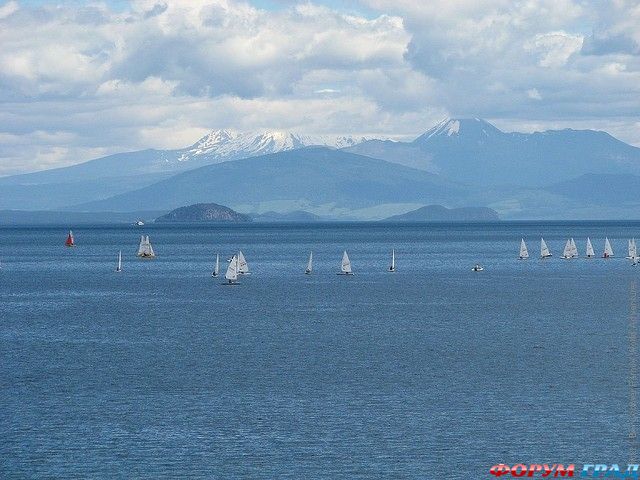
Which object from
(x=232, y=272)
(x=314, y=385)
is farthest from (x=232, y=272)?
(x=314, y=385)

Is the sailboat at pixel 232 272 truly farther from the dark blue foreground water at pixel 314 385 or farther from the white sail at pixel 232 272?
the dark blue foreground water at pixel 314 385

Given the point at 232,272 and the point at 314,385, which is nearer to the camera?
the point at 314,385

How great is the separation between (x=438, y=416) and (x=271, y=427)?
7630 millimetres

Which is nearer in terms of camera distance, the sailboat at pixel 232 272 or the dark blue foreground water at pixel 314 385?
the dark blue foreground water at pixel 314 385

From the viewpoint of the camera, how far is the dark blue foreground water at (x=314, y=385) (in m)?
48.4

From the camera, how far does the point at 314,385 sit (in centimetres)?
6375

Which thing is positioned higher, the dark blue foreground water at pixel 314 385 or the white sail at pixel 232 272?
the white sail at pixel 232 272

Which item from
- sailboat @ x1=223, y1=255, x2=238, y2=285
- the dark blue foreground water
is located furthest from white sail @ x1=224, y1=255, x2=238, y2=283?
the dark blue foreground water

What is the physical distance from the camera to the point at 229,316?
104 m

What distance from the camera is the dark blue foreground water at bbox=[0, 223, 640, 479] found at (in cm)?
4844

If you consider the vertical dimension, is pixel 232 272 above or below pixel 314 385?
above

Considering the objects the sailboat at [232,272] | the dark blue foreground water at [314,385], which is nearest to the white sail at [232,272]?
the sailboat at [232,272]

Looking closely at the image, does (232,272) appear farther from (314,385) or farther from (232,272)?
(314,385)

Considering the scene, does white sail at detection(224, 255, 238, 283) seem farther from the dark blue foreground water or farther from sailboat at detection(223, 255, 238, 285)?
the dark blue foreground water
